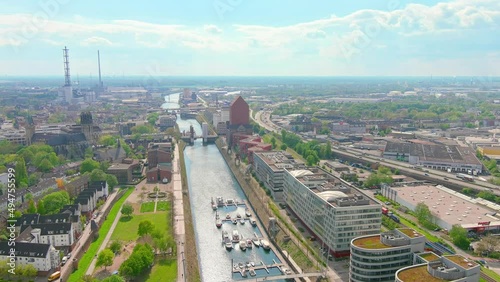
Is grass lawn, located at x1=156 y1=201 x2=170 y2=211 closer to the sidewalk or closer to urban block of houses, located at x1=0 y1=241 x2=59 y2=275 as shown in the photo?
the sidewalk

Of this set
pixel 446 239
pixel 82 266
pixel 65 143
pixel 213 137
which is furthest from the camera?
pixel 213 137

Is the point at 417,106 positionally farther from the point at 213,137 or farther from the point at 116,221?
the point at 116,221

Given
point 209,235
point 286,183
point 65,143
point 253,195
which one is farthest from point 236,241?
point 65,143

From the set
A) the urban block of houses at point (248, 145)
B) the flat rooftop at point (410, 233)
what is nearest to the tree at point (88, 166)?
the urban block of houses at point (248, 145)

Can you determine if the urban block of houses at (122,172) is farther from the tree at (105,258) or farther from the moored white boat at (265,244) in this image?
the moored white boat at (265,244)

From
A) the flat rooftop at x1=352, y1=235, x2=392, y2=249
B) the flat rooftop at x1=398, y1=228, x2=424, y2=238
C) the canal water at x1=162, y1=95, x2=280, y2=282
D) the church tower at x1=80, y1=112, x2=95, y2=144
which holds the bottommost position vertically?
the canal water at x1=162, y1=95, x2=280, y2=282

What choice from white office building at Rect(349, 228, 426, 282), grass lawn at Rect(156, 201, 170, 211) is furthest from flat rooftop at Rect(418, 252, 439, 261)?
grass lawn at Rect(156, 201, 170, 211)

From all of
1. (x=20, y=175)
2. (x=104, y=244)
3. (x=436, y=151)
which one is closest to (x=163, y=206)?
(x=104, y=244)
